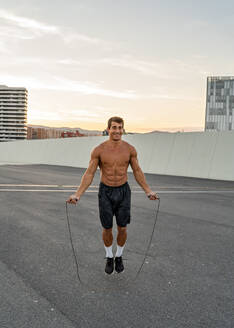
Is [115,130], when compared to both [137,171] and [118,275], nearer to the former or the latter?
[137,171]

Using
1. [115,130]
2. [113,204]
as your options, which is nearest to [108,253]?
[113,204]

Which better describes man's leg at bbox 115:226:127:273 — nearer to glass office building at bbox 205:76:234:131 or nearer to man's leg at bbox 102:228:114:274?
man's leg at bbox 102:228:114:274

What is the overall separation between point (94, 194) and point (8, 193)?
8.87ft

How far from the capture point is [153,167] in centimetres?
2036

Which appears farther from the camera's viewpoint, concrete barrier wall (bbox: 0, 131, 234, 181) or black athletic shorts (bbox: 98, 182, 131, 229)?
concrete barrier wall (bbox: 0, 131, 234, 181)

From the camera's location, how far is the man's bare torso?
399cm

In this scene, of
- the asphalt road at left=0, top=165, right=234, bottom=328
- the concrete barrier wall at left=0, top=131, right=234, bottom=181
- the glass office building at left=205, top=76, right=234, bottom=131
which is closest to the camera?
the asphalt road at left=0, top=165, right=234, bottom=328

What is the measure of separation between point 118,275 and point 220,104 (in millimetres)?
123288

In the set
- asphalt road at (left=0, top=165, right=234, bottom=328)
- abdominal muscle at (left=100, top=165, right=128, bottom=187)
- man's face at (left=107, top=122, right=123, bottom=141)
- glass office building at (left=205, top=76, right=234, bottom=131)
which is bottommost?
asphalt road at (left=0, top=165, right=234, bottom=328)

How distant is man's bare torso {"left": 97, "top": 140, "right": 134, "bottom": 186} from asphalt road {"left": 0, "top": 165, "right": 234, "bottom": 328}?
1127 mm

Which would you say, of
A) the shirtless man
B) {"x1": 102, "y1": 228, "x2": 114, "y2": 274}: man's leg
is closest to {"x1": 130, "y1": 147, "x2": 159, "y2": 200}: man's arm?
the shirtless man

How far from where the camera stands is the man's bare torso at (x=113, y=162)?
3.99 meters

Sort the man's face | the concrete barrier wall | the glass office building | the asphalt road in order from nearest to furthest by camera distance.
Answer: the asphalt road, the man's face, the concrete barrier wall, the glass office building

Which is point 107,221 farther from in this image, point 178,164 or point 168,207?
point 178,164
